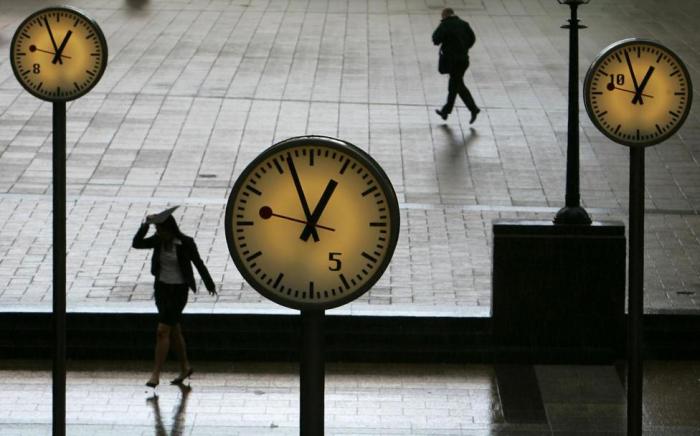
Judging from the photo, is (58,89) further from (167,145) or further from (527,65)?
(527,65)

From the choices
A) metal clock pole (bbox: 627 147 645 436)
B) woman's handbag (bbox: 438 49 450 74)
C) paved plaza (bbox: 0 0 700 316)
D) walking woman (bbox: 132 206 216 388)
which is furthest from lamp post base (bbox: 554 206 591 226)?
woman's handbag (bbox: 438 49 450 74)

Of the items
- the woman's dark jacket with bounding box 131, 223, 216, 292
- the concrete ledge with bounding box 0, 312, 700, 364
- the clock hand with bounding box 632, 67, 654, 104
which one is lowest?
the concrete ledge with bounding box 0, 312, 700, 364

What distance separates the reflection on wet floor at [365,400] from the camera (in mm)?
10680

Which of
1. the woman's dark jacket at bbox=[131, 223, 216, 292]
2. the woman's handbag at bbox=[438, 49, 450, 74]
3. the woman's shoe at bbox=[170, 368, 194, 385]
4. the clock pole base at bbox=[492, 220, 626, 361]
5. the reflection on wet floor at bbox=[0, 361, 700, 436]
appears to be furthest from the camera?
the woman's handbag at bbox=[438, 49, 450, 74]

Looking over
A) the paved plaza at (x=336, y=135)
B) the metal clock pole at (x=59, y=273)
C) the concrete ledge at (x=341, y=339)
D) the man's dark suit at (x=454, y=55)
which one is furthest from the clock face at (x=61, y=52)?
the man's dark suit at (x=454, y=55)

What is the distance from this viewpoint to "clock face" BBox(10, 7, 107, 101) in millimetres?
8586

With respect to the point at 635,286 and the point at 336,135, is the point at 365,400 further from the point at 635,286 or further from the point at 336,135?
the point at 336,135

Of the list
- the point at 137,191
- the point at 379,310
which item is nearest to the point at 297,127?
the point at 137,191

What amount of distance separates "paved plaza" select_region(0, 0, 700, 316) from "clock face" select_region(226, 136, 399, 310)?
8.01 meters

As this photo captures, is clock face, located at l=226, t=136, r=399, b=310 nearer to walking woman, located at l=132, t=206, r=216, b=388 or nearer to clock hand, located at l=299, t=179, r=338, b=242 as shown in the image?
clock hand, located at l=299, t=179, r=338, b=242

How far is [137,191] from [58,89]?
343 inches

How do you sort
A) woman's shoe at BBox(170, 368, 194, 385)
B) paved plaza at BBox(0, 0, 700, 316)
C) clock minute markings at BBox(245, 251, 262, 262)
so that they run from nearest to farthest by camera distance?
1. clock minute markings at BBox(245, 251, 262, 262)
2. woman's shoe at BBox(170, 368, 194, 385)
3. paved plaza at BBox(0, 0, 700, 316)

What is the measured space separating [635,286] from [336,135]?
13322 millimetres

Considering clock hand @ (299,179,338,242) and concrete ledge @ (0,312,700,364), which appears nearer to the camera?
clock hand @ (299,179,338,242)
